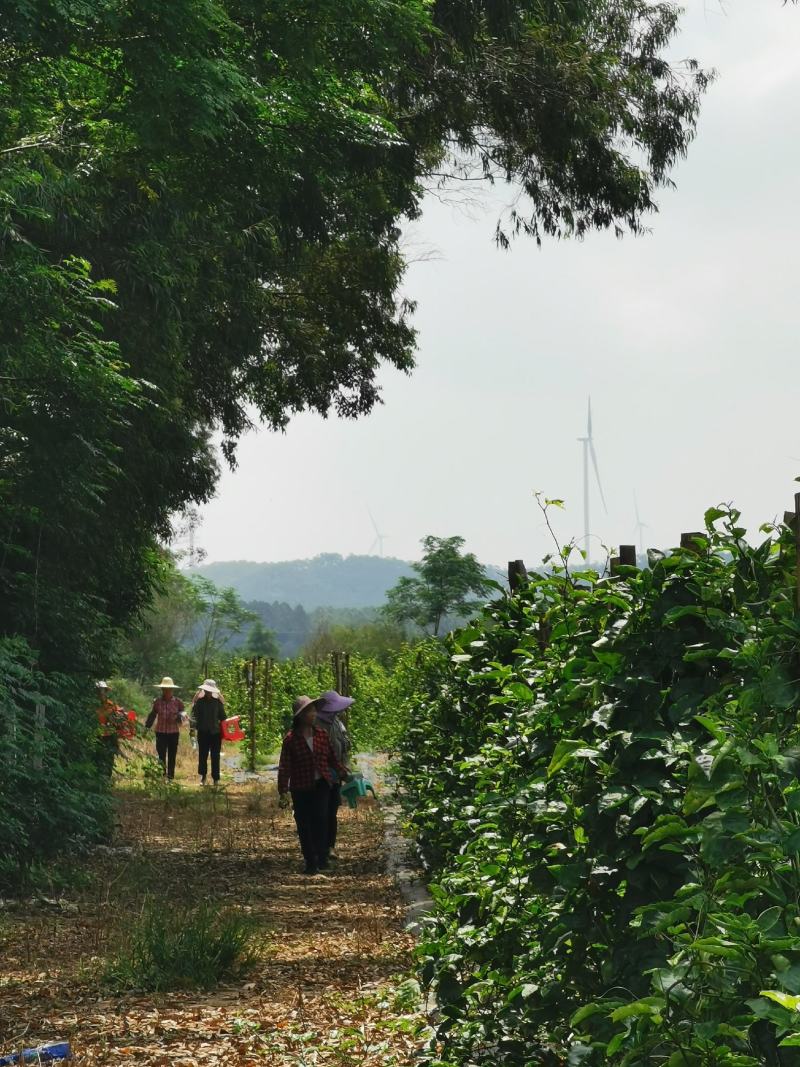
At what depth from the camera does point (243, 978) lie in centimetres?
753

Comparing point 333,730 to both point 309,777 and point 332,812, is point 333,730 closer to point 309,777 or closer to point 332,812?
point 309,777

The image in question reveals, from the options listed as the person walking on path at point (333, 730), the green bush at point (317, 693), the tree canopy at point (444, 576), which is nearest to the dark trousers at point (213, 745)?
the green bush at point (317, 693)

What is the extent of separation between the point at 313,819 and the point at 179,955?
217 inches

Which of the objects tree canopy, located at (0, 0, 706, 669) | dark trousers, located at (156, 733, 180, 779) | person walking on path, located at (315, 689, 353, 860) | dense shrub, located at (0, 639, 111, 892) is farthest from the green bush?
dense shrub, located at (0, 639, 111, 892)

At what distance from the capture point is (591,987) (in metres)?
3.81

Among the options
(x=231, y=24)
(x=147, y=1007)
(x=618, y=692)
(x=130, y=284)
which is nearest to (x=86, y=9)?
(x=231, y=24)

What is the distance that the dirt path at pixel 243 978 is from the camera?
19.8ft

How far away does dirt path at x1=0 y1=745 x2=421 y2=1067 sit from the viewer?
19.8 feet

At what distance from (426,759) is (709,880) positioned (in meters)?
8.32

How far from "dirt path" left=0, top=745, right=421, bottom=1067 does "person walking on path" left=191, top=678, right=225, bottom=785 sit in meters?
6.59

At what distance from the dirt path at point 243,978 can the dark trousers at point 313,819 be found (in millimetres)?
237

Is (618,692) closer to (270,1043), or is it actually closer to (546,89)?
(270,1043)

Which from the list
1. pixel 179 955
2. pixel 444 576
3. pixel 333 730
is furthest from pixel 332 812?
pixel 444 576

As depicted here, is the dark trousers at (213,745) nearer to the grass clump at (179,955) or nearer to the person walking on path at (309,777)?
the person walking on path at (309,777)
